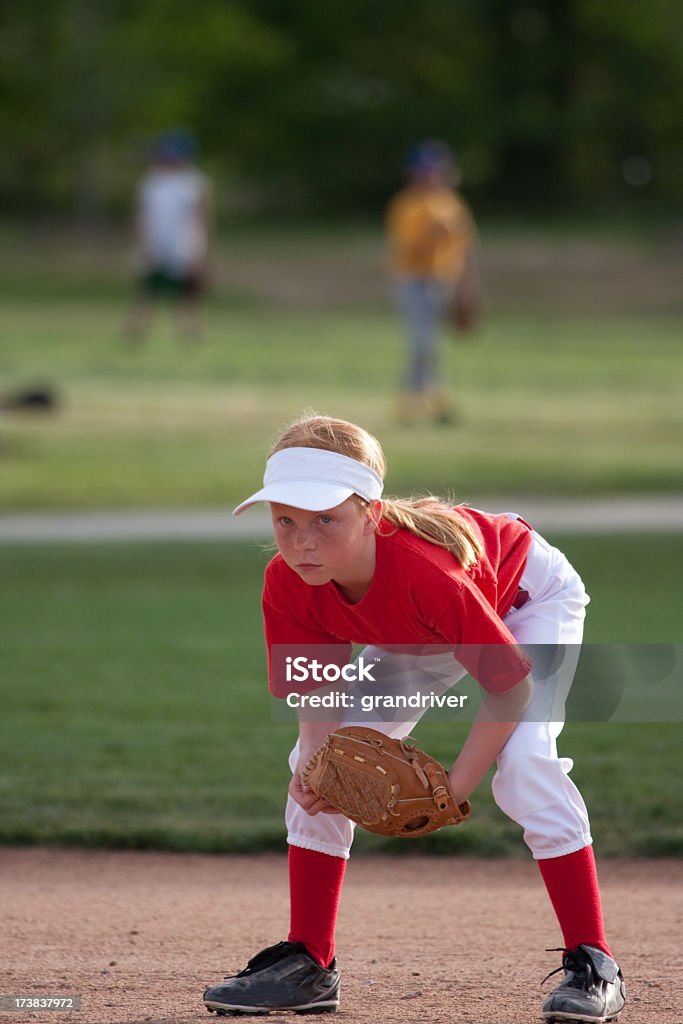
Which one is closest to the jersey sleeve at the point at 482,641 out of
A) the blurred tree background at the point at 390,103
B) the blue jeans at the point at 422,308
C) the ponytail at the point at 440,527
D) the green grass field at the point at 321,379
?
the ponytail at the point at 440,527

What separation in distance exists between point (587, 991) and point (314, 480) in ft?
4.06

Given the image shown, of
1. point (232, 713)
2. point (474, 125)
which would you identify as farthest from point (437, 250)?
point (474, 125)

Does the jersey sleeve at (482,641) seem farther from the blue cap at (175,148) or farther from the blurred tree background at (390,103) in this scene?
the blurred tree background at (390,103)

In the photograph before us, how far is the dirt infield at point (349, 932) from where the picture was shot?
3.59m

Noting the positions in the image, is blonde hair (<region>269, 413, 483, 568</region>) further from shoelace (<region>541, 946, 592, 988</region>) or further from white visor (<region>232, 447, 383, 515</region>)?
shoelace (<region>541, 946, 592, 988</region>)

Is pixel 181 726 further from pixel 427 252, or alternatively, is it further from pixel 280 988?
pixel 427 252

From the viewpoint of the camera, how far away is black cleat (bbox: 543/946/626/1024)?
3.34 meters

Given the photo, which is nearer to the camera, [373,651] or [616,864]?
[373,651]

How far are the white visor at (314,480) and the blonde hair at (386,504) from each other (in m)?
0.03

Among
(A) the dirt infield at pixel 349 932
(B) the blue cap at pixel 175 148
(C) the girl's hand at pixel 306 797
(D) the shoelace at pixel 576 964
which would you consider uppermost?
(B) the blue cap at pixel 175 148

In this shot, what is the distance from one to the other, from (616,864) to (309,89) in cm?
4701

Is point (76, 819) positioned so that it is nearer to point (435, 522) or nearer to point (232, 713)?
point (232, 713)

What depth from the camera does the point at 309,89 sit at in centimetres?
4972

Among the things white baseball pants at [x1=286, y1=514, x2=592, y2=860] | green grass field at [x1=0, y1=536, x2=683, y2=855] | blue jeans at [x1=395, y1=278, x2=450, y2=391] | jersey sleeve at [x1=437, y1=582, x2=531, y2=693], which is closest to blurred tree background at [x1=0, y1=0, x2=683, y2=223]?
blue jeans at [x1=395, y1=278, x2=450, y2=391]
